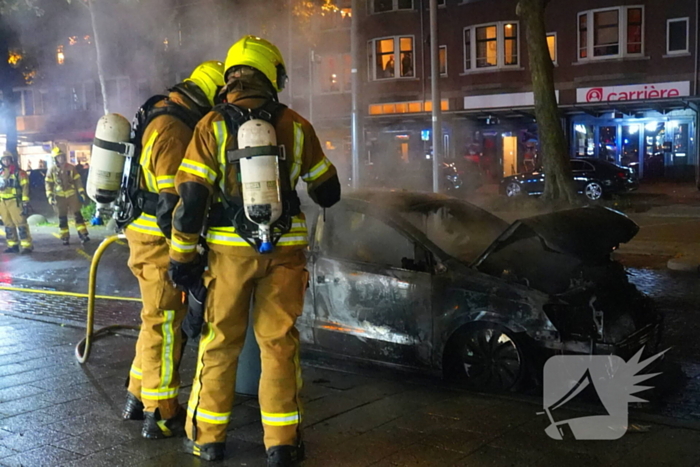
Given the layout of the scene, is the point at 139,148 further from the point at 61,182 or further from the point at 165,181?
the point at 61,182

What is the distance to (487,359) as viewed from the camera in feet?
16.0

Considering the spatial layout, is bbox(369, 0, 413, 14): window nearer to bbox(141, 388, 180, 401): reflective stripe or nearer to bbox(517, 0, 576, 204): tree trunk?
bbox(517, 0, 576, 204): tree trunk

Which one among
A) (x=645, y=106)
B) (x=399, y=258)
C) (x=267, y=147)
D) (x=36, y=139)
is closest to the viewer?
(x=267, y=147)

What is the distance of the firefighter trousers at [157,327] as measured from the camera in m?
3.88

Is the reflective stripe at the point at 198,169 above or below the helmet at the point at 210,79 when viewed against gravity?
below

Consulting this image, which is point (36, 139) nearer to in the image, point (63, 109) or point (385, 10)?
point (63, 109)

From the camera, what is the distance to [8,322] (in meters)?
7.11

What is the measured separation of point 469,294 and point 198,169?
85.8 inches

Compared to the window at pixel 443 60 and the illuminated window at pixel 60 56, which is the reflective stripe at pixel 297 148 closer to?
the illuminated window at pixel 60 56

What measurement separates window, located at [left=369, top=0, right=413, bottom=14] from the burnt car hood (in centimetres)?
2826

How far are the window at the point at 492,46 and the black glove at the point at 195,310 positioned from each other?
1105 inches

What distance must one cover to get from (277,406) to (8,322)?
4710mm

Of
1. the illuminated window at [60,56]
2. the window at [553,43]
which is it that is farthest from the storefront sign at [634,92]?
the illuminated window at [60,56]

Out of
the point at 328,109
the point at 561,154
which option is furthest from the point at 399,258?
the point at 328,109
